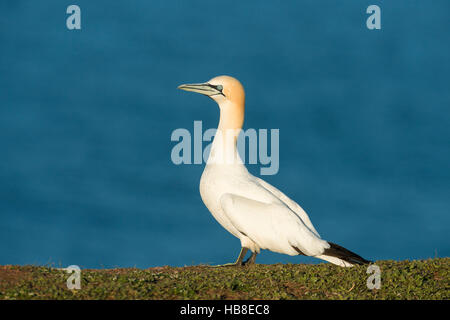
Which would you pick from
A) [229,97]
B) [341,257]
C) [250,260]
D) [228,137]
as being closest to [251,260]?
[250,260]

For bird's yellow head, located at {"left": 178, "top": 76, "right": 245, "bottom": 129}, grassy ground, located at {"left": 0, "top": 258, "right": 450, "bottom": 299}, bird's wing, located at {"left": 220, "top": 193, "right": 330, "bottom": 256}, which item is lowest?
grassy ground, located at {"left": 0, "top": 258, "right": 450, "bottom": 299}

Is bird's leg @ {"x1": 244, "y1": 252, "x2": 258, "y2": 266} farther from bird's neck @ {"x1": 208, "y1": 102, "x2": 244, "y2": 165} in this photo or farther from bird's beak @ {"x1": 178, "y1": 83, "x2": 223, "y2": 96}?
bird's beak @ {"x1": 178, "y1": 83, "x2": 223, "y2": 96}

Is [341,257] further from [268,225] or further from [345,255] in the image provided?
[268,225]

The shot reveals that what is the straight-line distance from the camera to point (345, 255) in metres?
13.4

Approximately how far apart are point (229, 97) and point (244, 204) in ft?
8.83

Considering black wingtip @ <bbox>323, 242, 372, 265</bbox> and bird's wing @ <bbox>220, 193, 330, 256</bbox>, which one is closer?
black wingtip @ <bbox>323, 242, 372, 265</bbox>

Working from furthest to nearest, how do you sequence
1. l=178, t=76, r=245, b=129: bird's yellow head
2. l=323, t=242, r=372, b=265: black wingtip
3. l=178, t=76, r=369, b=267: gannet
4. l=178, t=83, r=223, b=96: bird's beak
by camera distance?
l=178, t=83, r=223, b=96: bird's beak < l=178, t=76, r=245, b=129: bird's yellow head < l=178, t=76, r=369, b=267: gannet < l=323, t=242, r=372, b=265: black wingtip

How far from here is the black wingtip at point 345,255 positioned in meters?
13.3

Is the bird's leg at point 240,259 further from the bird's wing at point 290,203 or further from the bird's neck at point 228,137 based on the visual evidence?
the bird's neck at point 228,137

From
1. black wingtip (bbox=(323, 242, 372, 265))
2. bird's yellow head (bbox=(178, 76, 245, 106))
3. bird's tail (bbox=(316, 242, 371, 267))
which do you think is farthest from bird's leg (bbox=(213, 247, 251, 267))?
bird's yellow head (bbox=(178, 76, 245, 106))

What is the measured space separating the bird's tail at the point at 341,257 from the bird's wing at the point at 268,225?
351 mm

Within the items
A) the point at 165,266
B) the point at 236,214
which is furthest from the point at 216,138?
the point at 165,266

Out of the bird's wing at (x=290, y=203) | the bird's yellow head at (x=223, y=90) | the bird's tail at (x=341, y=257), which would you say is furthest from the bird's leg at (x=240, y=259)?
the bird's yellow head at (x=223, y=90)

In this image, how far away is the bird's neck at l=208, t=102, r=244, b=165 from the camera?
48.9 ft
